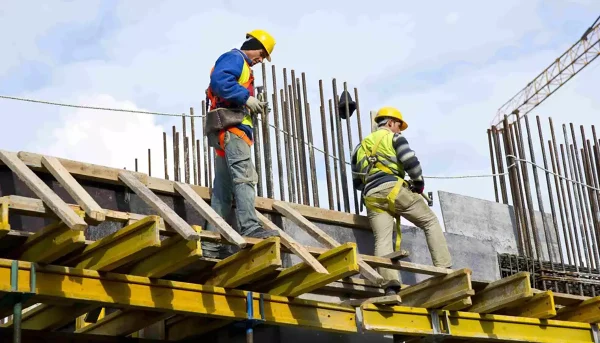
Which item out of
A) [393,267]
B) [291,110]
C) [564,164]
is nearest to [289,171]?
[291,110]

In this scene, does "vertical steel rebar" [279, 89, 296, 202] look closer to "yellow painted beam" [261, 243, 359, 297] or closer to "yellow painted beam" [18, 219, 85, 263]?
"yellow painted beam" [261, 243, 359, 297]

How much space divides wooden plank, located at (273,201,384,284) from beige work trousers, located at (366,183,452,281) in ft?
2.33

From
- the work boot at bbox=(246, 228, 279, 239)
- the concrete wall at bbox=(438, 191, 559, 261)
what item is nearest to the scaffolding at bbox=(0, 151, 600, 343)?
the work boot at bbox=(246, 228, 279, 239)

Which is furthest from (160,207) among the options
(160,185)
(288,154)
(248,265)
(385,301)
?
(288,154)

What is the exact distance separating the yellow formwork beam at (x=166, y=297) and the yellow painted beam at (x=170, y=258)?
11cm

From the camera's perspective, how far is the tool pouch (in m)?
8.96

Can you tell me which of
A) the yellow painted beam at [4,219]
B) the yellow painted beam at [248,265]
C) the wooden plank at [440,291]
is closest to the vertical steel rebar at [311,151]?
the wooden plank at [440,291]

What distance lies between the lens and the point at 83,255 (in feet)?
25.2

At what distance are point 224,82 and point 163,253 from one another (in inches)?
73.3

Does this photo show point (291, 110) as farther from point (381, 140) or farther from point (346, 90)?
point (381, 140)

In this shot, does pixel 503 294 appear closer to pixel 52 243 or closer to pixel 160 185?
pixel 160 185

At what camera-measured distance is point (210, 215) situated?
8227 millimetres

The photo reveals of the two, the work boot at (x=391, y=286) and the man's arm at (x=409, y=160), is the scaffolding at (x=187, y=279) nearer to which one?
the work boot at (x=391, y=286)

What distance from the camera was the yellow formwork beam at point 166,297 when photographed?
7.29 m
